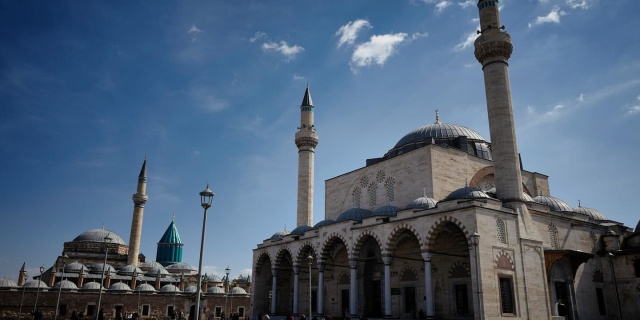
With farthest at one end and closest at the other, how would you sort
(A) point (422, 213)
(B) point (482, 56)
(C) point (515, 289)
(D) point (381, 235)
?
(B) point (482, 56) → (D) point (381, 235) → (A) point (422, 213) → (C) point (515, 289)

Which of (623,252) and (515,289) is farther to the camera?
(623,252)

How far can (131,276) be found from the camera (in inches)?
1519

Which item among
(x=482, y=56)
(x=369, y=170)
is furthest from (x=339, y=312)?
(x=482, y=56)

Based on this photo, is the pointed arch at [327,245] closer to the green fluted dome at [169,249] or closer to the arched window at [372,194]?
the arched window at [372,194]

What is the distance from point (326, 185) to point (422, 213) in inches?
490

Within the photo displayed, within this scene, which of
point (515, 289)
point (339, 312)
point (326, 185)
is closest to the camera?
point (515, 289)

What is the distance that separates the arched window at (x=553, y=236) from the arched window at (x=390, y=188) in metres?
7.67

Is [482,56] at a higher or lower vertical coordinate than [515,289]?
higher

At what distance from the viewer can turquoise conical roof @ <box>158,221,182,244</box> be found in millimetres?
54250

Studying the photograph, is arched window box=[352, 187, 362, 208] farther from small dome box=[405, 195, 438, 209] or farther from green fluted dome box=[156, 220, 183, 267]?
green fluted dome box=[156, 220, 183, 267]

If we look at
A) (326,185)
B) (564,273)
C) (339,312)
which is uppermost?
(326,185)

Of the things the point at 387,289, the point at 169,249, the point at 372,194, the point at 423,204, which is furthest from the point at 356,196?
the point at 169,249

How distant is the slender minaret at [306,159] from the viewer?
2988 cm

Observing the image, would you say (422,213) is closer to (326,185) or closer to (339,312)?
(339,312)
